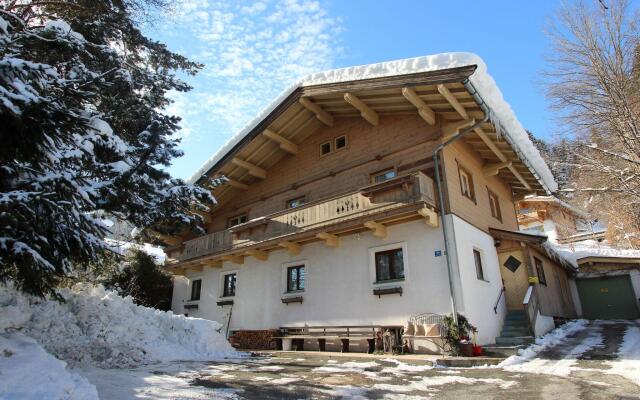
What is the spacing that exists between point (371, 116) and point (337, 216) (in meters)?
4.51

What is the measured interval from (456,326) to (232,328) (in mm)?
10598

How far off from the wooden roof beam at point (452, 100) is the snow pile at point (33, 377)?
11.5 metres

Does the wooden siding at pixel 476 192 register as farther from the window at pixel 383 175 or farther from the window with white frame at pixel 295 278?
the window with white frame at pixel 295 278

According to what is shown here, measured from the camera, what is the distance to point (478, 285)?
13.0m

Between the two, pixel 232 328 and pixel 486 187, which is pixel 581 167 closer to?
pixel 486 187

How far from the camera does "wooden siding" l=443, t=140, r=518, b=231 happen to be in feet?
44.4

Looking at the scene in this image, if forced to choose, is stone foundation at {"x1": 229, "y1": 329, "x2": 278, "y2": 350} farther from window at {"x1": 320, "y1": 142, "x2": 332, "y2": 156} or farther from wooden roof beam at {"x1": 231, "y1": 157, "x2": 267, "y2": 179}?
window at {"x1": 320, "y1": 142, "x2": 332, "y2": 156}

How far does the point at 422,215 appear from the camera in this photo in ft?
41.1

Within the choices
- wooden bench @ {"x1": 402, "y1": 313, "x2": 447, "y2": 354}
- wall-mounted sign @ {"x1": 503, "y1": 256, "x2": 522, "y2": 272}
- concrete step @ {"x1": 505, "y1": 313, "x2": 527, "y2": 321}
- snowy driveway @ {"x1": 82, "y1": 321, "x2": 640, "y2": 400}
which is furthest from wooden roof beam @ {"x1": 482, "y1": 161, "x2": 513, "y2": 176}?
snowy driveway @ {"x1": 82, "y1": 321, "x2": 640, "y2": 400}

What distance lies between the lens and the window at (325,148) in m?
17.5

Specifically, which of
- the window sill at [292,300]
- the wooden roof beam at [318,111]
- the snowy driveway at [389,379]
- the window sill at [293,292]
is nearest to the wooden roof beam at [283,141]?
the wooden roof beam at [318,111]

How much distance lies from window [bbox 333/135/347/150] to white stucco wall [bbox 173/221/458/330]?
433 cm

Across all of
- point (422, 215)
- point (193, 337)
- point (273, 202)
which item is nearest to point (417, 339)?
point (422, 215)

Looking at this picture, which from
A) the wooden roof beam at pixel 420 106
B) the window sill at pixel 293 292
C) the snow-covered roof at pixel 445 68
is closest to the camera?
the snow-covered roof at pixel 445 68
